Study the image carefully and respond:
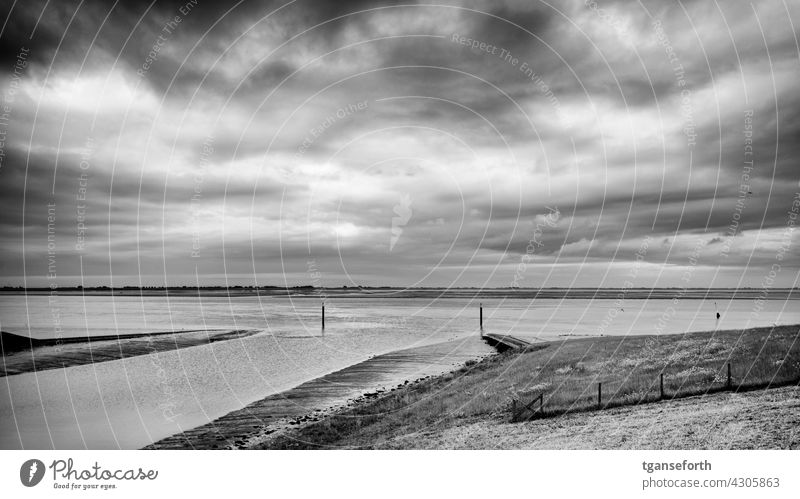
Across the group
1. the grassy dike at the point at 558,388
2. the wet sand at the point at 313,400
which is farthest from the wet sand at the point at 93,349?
the grassy dike at the point at 558,388

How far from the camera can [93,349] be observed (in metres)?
41.8

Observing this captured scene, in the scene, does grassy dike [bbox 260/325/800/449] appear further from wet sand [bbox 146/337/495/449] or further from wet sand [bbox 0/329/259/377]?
wet sand [bbox 0/329/259/377]

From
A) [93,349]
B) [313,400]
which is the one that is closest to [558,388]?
[313,400]

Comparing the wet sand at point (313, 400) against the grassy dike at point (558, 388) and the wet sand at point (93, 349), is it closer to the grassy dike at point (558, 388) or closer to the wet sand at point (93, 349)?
the grassy dike at point (558, 388)

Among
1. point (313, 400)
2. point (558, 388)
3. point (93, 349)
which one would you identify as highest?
point (558, 388)

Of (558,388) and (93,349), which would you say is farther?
(93,349)

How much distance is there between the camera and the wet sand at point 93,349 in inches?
1347

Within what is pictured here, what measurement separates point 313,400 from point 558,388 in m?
11.4

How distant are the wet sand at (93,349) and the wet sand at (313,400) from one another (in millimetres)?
18966

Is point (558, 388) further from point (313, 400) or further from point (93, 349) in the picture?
point (93, 349)

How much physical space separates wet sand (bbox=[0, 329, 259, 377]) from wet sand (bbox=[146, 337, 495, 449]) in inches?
747

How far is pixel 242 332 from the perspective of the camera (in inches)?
2432

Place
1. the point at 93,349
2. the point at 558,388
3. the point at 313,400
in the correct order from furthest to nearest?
the point at 93,349 → the point at 313,400 → the point at 558,388

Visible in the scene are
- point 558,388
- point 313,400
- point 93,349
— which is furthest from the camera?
point 93,349
